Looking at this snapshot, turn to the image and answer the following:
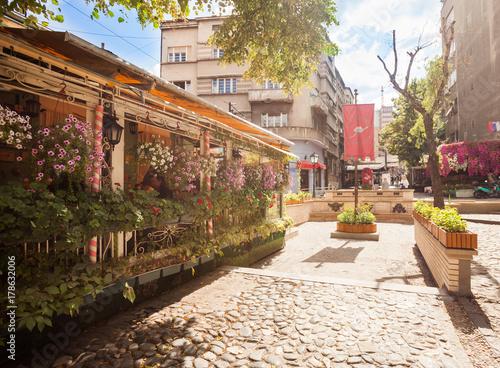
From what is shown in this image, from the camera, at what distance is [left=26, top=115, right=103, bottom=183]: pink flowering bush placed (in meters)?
3.24

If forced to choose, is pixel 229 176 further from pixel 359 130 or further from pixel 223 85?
pixel 223 85

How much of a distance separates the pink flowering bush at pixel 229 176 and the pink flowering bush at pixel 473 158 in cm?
2428

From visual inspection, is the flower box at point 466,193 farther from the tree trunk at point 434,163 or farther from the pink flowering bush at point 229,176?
the pink flowering bush at point 229,176

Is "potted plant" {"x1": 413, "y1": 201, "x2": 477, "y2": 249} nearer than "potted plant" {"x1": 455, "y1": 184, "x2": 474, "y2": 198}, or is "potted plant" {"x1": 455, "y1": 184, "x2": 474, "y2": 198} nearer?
"potted plant" {"x1": 413, "y1": 201, "x2": 477, "y2": 249}

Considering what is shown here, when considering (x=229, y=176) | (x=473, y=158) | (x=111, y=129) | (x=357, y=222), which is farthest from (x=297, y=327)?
(x=473, y=158)

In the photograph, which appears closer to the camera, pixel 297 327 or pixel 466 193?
pixel 297 327

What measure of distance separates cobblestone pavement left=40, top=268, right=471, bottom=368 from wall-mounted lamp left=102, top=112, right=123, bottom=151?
8.32ft

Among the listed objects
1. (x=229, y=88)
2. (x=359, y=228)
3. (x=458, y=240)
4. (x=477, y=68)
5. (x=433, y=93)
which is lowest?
(x=359, y=228)

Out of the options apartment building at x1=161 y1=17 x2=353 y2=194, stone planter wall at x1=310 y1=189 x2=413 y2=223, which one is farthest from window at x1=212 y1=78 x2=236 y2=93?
stone planter wall at x1=310 y1=189 x2=413 y2=223

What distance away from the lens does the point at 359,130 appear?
11180mm

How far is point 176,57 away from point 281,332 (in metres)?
28.4

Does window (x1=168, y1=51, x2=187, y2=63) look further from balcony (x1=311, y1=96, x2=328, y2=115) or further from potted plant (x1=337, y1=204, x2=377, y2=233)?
potted plant (x1=337, y1=204, x2=377, y2=233)

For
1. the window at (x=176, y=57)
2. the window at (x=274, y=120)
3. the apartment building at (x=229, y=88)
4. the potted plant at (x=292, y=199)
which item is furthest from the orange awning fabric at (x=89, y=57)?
the window at (x=176, y=57)

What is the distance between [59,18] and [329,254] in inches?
315
